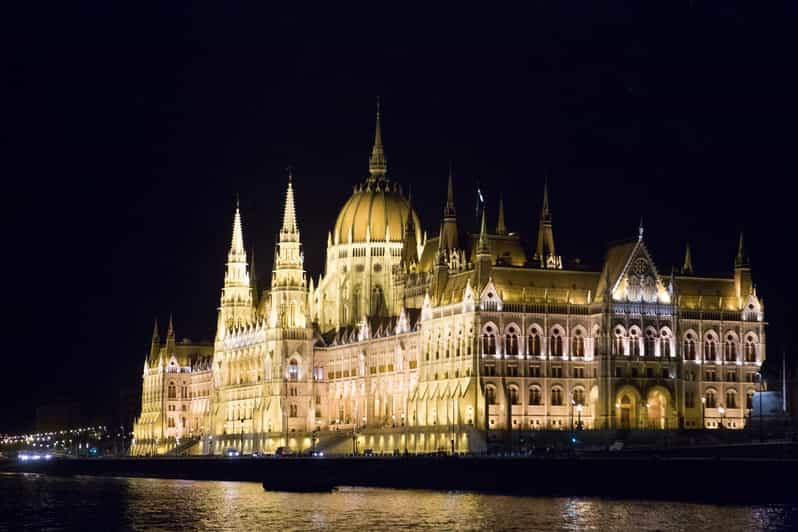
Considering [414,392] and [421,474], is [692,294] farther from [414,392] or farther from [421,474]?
[421,474]

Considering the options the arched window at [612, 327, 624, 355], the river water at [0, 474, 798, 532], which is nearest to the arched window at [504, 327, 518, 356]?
the arched window at [612, 327, 624, 355]

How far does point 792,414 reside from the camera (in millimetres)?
178375

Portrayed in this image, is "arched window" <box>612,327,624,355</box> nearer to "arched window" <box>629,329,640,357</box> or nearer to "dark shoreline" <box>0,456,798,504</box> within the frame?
"arched window" <box>629,329,640,357</box>

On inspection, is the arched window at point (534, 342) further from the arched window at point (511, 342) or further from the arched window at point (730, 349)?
the arched window at point (730, 349)

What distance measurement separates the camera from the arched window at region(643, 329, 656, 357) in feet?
623

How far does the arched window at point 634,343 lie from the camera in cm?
18900

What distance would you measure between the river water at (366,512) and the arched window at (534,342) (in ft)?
96.8

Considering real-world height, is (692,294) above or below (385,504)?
above

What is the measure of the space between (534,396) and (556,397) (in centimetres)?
241

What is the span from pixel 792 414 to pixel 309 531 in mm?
70928

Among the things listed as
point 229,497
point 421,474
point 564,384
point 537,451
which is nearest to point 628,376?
point 564,384

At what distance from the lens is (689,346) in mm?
193250

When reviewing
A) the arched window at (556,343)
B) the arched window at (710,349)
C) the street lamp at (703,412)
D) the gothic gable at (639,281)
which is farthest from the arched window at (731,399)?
the arched window at (556,343)

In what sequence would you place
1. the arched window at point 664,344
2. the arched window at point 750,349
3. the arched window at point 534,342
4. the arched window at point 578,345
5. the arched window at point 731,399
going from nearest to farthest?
the arched window at point 534,342, the arched window at point 578,345, the arched window at point 664,344, the arched window at point 731,399, the arched window at point 750,349
